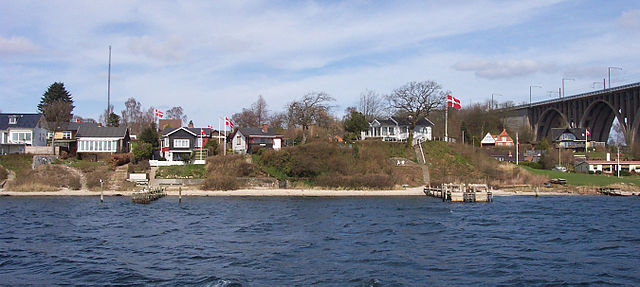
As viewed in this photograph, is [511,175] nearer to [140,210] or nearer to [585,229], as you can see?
[585,229]

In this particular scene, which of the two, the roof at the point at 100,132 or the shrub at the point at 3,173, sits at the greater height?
the roof at the point at 100,132

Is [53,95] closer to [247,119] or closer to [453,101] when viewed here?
[247,119]

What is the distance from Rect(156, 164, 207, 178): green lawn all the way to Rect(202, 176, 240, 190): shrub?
2.33m

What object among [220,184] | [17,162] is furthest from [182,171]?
[17,162]

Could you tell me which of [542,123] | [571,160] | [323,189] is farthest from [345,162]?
[542,123]

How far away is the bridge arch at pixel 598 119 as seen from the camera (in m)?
101

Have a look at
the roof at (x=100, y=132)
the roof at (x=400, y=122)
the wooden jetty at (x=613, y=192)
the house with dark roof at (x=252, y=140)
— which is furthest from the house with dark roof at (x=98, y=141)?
the wooden jetty at (x=613, y=192)

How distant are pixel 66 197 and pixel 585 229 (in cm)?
4466

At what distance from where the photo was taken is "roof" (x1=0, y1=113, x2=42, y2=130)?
66.5 meters

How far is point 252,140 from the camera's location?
2687 inches

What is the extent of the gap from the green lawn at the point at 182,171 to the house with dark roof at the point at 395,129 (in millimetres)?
25495

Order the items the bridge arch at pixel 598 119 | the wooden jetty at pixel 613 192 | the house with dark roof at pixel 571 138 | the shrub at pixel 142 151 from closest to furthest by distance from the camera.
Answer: the wooden jetty at pixel 613 192
the shrub at pixel 142 151
the house with dark roof at pixel 571 138
the bridge arch at pixel 598 119

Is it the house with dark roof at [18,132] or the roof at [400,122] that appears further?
the roof at [400,122]

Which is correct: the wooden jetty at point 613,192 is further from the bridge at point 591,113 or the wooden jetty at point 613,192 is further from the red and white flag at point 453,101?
the bridge at point 591,113
